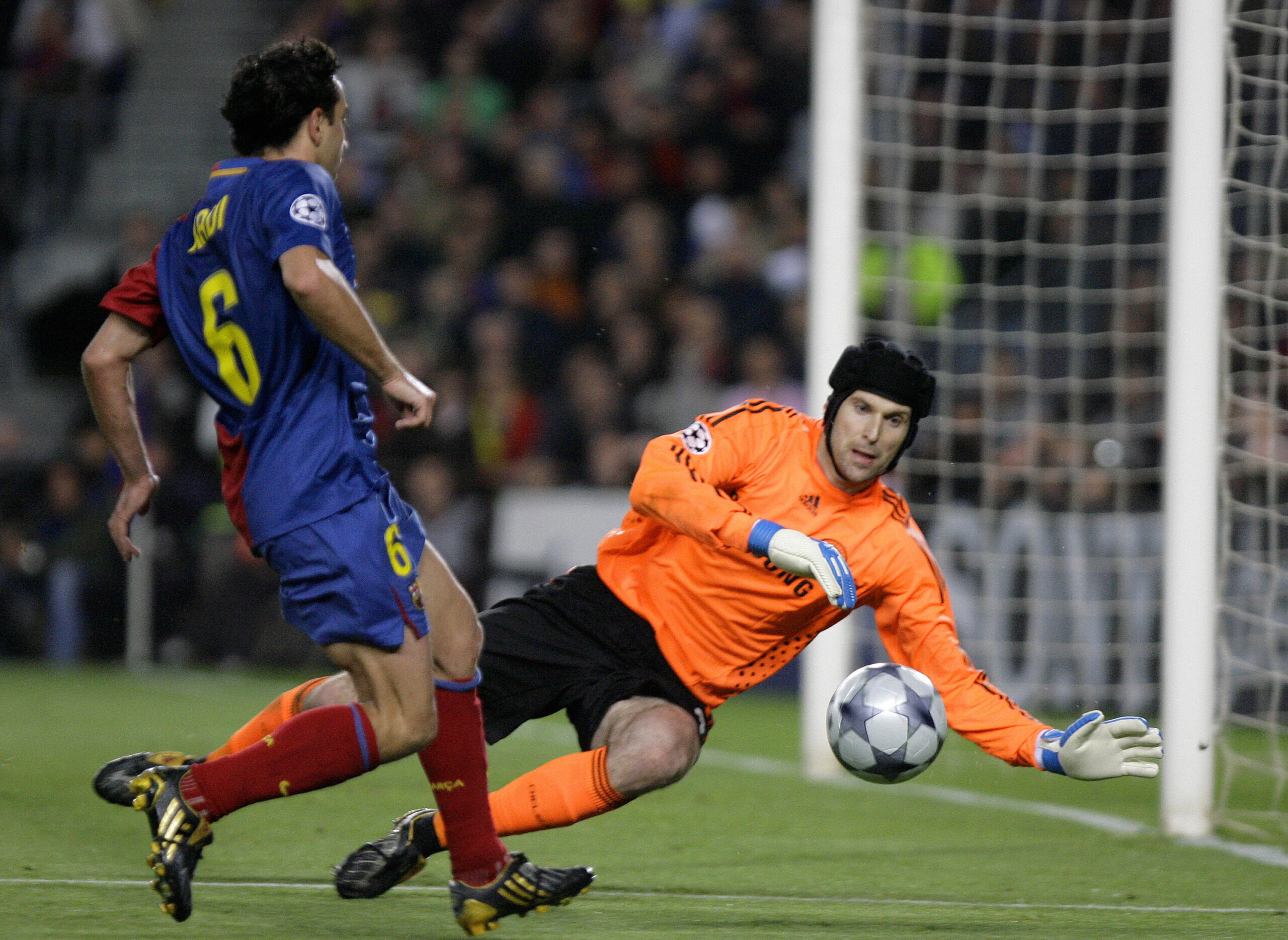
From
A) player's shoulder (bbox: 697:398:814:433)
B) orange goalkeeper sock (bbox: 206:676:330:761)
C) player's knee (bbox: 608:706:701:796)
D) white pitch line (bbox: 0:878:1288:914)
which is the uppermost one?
player's shoulder (bbox: 697:398:814:433)

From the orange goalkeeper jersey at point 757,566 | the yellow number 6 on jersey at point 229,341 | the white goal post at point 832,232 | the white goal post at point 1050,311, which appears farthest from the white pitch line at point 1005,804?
the yellow number 6 on jersey at point 229,341

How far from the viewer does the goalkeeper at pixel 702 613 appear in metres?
4.20

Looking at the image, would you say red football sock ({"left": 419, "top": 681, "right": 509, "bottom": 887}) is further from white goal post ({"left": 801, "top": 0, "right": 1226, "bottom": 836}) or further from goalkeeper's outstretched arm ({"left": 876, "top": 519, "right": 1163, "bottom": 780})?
white goal post ({"left": 801, "top": 0, "right": 1226, "bottom": 836})

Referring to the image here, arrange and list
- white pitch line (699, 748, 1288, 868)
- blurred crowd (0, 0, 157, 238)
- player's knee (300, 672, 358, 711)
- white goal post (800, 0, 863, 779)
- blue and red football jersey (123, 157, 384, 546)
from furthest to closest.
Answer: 1. blurred crowd (0, 0, 157, 238)
2. white goal post (800, 0, 863, 779)
3. white pitch line (699, 748, 1288, 868)
4. player's knee (300, 672, 358, 711)
5. blue and red football jersey (123, 157, 384, 546)

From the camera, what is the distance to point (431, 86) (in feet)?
44.9

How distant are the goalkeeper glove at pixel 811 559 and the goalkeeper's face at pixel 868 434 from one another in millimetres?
446

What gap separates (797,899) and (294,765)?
148 cm

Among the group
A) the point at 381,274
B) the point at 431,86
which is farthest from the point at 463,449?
the point at 431,86

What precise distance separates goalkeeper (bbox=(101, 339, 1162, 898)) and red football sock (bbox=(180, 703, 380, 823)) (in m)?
0.60

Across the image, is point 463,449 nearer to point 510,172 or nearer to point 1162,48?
point 510,172

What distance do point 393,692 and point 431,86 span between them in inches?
422

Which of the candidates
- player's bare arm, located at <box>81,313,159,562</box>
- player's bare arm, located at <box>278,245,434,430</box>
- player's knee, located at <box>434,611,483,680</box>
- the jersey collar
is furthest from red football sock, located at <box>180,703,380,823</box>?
the jersey collar

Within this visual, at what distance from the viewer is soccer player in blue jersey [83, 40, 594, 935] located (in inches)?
135

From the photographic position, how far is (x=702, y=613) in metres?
4.52
